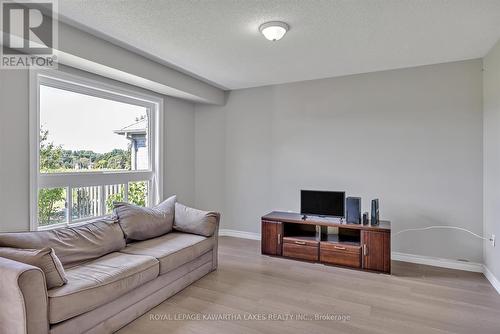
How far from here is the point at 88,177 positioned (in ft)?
10.8

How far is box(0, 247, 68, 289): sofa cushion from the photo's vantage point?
1.82 meters

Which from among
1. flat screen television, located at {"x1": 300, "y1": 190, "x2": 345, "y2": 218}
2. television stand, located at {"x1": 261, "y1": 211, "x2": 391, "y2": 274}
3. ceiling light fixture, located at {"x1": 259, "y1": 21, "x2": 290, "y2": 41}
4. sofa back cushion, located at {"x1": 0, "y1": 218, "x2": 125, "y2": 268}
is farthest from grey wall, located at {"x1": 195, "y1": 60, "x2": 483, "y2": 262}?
sofa back cushion, located at {"x1": 0, "y1": 218, "x2": 125, "y2": 268}

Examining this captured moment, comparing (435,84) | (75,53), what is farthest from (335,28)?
(75,53)

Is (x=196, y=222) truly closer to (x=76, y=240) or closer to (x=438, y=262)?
(x=76, y=240)

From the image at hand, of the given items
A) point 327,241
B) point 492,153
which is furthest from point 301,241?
point 492,153

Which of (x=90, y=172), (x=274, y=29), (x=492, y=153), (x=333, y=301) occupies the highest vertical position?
(x=274, y=29)

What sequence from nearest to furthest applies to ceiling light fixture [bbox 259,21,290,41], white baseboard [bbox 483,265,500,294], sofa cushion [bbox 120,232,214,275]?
ceiling light fixture [bbox 259,21,290,41] < sofa cushion [bbox 120,232,214,275] < white baseboard [bbox 483,265,500,294]

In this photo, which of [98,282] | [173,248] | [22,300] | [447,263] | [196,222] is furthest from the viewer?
[447,263]

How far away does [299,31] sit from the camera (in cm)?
257

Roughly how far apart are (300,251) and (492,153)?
2.38 metres

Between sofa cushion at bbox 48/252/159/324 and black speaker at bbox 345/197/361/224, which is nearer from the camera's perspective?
sofa cushion at bbox 48/252/159/324

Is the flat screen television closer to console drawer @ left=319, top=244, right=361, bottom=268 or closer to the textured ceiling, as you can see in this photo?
console drawer @ left=319, top=244, right=361, bottom=268

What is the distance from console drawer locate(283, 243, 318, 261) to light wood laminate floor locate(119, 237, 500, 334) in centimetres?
14

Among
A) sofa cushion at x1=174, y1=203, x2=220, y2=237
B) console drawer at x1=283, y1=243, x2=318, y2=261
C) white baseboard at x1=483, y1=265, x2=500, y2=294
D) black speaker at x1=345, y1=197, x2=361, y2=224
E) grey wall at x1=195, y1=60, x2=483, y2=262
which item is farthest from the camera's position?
console drawer at x1=283, y1=243, x2=318, y2=261
